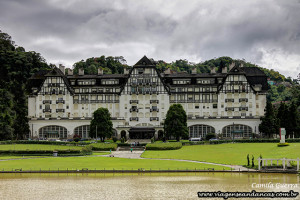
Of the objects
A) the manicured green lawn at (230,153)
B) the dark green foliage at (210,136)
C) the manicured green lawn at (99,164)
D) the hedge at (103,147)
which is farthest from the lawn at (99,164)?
the dark green foliage at (210,136)

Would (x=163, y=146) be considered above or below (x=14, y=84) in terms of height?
below

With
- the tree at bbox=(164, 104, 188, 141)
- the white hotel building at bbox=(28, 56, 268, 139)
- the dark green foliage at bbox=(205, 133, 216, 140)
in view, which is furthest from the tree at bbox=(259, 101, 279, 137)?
the tree at bbox=(164, 104, 188, 141)

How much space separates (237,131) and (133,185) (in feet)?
260

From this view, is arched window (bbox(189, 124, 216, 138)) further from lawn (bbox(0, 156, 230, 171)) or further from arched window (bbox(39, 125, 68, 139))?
lawn (bbox(0, 156, 230, 171))

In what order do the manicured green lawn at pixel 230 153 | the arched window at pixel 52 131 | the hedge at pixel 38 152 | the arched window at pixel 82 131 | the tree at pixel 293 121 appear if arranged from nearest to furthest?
the manicured green lawn at pixel 230 153 → the hedge at pixel 38 152 → the tree at pixel 293 121 → the arched window at pixel 82 131 → the arched window at pixel 52 131

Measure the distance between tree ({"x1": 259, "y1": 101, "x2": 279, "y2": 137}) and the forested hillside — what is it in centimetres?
6491

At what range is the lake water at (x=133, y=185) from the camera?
46.8 m

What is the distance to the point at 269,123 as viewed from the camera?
118m

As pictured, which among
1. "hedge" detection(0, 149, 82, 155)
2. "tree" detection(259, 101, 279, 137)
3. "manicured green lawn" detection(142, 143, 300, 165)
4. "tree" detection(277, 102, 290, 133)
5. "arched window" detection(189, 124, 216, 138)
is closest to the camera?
"manicured green lawn" detection(142, 143, 300, 165)

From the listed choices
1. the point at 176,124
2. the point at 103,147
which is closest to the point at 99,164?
the point at 103,147

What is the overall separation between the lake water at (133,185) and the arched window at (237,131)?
217 ft

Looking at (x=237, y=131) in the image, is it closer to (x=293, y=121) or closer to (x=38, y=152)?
(x=293, y=121)

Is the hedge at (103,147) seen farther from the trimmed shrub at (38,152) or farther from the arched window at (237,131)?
the arched window at (237,131)

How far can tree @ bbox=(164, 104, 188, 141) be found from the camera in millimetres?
115000
